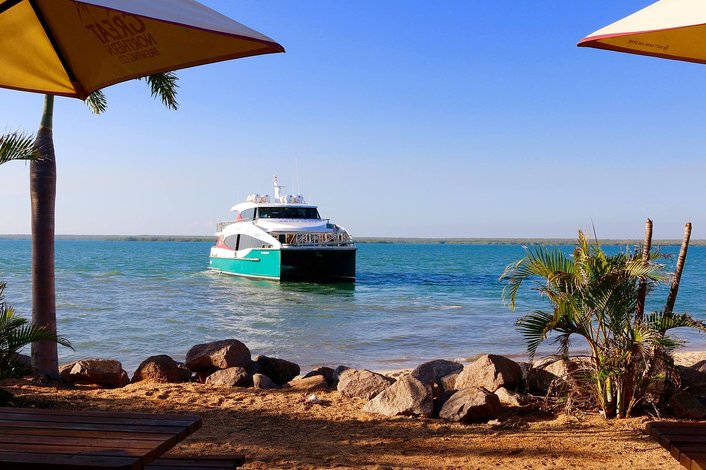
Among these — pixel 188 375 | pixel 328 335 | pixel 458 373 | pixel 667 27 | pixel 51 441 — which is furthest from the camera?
pixel 328 335

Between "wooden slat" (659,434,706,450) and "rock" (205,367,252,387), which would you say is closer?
"wooden slat" (659,434,706,450)

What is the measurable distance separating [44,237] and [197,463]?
5.01 meters

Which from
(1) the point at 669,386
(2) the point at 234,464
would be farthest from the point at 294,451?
(1) the point at 669,386

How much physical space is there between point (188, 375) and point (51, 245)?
85.9 inches

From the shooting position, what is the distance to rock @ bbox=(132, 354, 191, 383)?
7734 mm

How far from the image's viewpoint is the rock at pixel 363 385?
21.9 feet

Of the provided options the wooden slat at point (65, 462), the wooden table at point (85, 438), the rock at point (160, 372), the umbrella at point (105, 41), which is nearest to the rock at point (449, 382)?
the rock at point (160, 372)

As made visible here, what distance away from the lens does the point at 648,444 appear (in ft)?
15.9

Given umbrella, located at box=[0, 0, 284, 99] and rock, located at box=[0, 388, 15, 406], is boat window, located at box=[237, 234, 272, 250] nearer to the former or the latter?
rock, located at box=[0, 388, 15, 406]

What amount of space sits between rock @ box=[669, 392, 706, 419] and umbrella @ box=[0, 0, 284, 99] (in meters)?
4.65

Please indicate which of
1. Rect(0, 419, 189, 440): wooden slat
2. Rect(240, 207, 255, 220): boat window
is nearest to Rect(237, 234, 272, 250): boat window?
Rect(240, 207, 255, 220): boat window

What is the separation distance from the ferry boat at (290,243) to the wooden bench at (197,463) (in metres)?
24.5

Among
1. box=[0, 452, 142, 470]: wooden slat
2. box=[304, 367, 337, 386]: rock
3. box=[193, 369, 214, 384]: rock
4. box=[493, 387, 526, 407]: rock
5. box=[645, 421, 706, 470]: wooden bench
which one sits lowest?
box=[193, 369, 214, 384]: rock

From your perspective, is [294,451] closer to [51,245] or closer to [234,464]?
[234,464]
